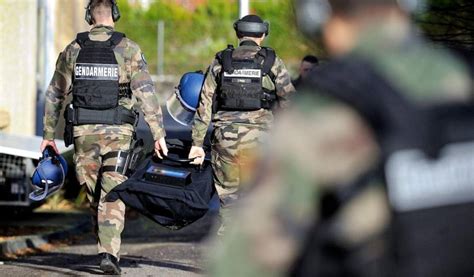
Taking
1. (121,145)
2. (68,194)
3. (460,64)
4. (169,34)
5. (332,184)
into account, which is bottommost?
(169,34)

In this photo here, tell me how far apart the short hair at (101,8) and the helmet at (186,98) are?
2.40ft

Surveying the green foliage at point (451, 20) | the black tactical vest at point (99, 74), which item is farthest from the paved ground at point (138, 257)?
the green foliage at point (451, 20)

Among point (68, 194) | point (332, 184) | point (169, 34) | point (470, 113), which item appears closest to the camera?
point (332, 184)

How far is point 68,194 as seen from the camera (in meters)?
12.4

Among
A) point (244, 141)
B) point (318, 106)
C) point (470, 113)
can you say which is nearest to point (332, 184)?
point (318, 106)

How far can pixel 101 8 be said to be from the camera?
8008mm

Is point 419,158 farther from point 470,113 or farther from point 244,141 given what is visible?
point 244,141

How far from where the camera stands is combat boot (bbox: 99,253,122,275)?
802 centimetres

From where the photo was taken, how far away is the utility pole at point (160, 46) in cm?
3131

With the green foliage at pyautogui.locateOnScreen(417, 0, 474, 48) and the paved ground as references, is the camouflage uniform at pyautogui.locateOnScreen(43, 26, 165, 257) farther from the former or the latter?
the green foliage at pyautogui.locateOnScreen(417, 0, 474, 48)

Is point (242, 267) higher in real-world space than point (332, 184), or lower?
lower

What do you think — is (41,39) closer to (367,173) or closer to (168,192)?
(168,192)

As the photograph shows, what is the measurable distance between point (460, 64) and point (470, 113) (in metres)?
0.15

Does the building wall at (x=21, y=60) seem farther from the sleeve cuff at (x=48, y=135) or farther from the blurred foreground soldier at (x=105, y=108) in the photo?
the blurred foreground soldier at (x=105, y=108)
